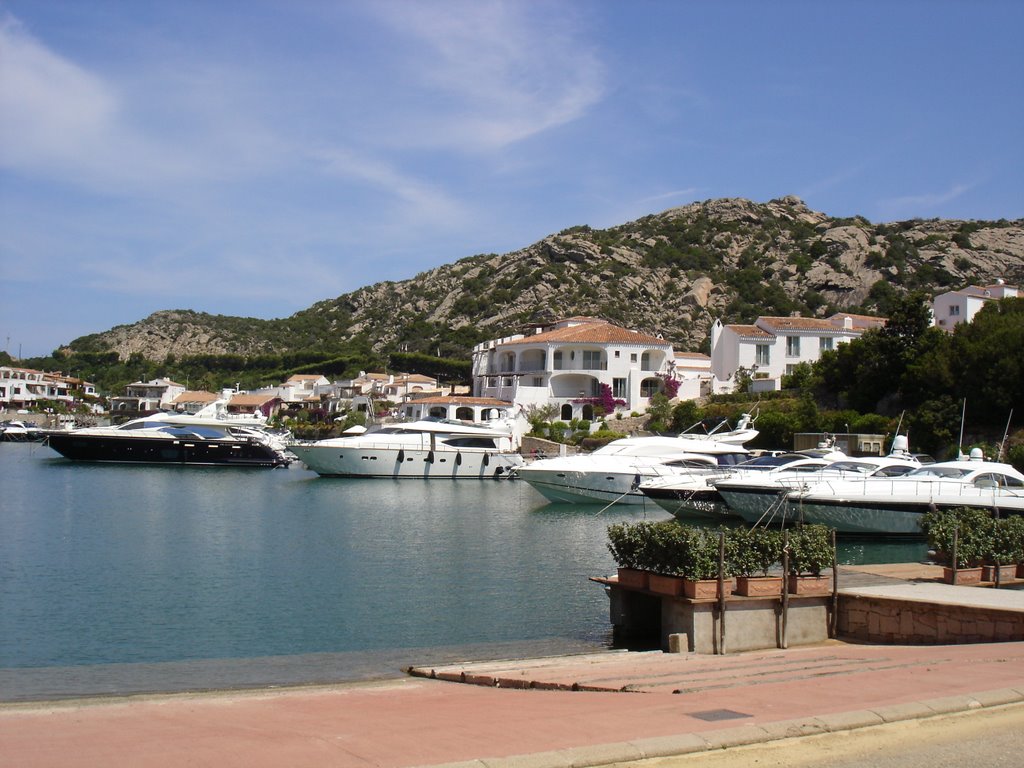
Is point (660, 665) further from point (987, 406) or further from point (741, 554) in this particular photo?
point (987, 406)

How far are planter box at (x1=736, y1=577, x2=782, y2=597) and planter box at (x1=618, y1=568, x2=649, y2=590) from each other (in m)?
1.55

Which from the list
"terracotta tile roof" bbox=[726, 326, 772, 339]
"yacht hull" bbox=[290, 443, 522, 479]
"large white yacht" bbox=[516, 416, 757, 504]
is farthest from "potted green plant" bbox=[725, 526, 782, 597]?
"terracotta tile roof" bbox=[726, 326, 772, 339]

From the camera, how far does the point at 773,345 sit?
75750 millimetres

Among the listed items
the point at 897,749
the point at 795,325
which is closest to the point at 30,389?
the point at 795,325

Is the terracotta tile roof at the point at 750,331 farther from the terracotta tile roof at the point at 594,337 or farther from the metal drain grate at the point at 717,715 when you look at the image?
the metal drain grate at the point at 717,715

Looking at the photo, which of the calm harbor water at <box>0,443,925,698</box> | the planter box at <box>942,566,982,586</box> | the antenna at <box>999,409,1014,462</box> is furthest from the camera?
the antenna at <box>999,409,1014,462</box>

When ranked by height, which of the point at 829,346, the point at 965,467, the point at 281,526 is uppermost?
the point at 829,346

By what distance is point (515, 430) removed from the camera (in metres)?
72.5

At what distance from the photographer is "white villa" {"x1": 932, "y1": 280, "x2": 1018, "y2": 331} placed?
74000mm

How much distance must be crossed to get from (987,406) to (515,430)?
1362 inches

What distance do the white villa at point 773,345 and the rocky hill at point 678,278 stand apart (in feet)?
113

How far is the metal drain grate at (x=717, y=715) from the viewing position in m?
8.50

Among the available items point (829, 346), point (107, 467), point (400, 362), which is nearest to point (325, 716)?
point (107, 467)

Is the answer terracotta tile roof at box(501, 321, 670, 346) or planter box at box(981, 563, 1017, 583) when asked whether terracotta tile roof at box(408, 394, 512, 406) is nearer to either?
terracotta tile roof at box(501, 321, 670, 346)
